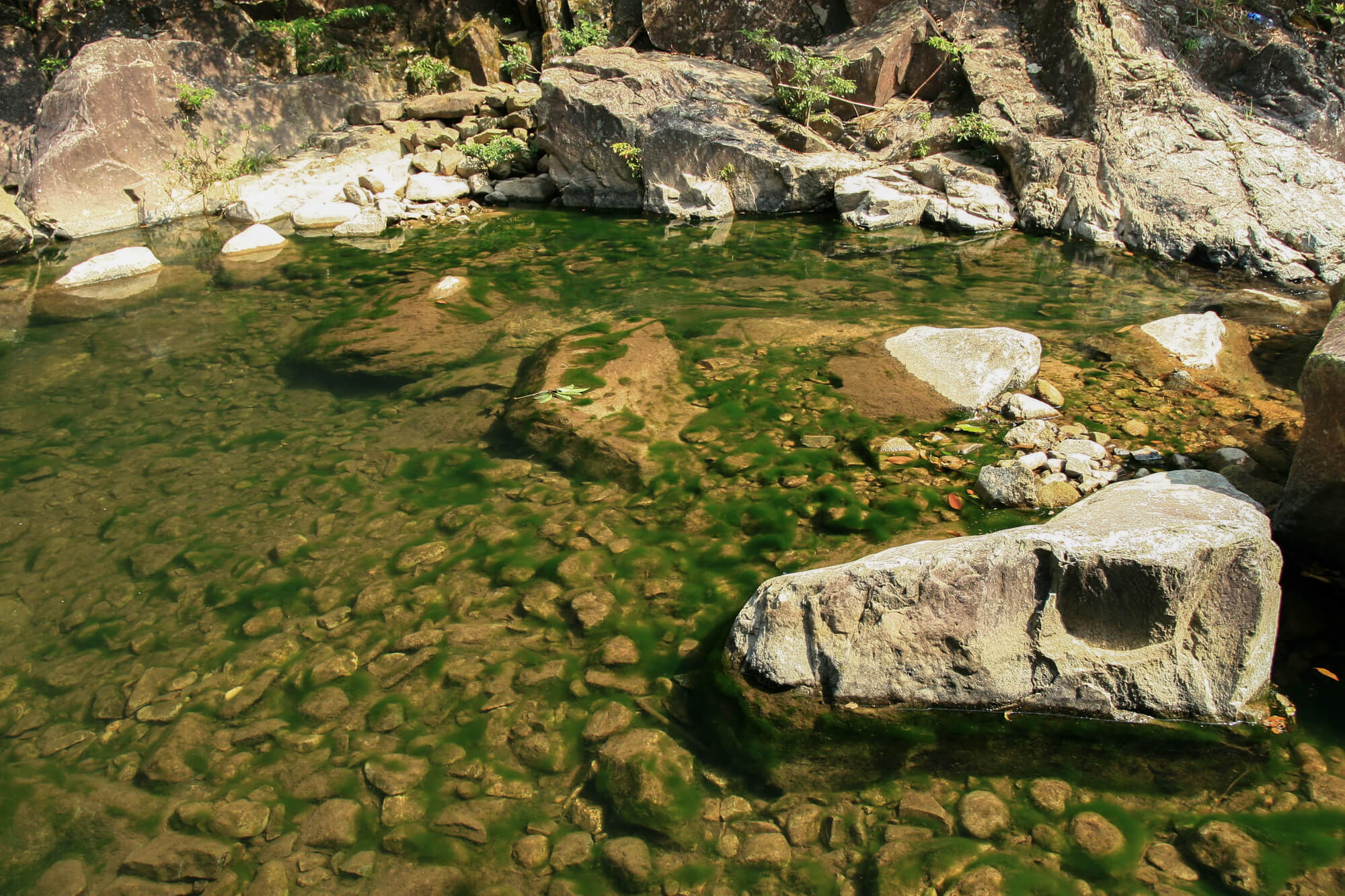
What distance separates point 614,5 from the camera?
13.9 meters

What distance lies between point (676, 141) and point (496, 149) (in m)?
2.93

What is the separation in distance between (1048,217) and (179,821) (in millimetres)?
9393

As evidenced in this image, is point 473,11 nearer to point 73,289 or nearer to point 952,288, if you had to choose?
point 73,289

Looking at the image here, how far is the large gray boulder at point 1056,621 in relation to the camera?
2748 millimetres

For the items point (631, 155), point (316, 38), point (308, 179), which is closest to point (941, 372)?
point (631, 155)

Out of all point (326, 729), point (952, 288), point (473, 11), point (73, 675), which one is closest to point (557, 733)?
point (326, 729)

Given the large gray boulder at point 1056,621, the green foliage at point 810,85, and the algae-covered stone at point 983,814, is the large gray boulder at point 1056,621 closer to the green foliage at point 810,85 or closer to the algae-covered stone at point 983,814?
the algae-covered stone at point 983,814

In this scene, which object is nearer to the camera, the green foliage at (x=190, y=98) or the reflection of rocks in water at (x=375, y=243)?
the reflection of rocks in water at (x=375, y=243)

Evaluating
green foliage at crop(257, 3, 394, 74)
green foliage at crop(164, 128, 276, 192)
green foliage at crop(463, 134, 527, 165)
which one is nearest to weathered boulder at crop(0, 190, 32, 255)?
green foliage at crop(164, 128, 276, 192)

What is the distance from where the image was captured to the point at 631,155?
10.7 metres

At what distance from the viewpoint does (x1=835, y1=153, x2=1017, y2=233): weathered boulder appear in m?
9.35

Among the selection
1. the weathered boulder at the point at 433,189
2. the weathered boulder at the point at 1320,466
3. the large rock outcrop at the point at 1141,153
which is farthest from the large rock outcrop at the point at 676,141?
the weathered boulder at the point at 1320,466

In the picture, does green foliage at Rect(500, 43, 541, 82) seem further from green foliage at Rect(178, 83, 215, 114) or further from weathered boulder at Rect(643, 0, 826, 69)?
green foliage at Rect(178, 83, 215, 114)

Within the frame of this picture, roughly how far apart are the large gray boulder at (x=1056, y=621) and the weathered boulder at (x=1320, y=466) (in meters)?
A: 0.63
